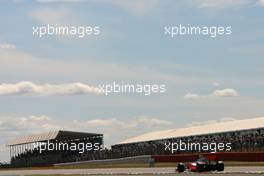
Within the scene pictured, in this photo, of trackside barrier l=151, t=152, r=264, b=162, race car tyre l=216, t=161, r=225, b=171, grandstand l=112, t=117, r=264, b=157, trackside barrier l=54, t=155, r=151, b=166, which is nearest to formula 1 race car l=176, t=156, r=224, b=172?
race car tyre l=216, t=161, r=225, b=171

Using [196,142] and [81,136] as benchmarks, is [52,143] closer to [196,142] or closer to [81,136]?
[81,136]

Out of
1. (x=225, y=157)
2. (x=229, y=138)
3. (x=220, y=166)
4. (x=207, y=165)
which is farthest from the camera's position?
(x=229, y=138)

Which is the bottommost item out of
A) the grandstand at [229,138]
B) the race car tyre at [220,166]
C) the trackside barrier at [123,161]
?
the race car tyre at [220,166]

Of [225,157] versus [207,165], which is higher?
[225,157]

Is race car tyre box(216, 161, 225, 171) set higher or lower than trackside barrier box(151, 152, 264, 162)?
lower

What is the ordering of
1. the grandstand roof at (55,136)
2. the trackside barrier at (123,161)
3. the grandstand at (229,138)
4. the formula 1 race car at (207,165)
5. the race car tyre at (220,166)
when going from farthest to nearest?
the grandstand roof at (55,136) → the trackside barrier at (123,161) → the grandstand at (229,138) → the formula 1 race car at (207,165) → the race car tyre at (220,166)

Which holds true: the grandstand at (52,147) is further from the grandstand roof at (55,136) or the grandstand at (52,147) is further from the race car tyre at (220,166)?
the race car tyre at (220,166)

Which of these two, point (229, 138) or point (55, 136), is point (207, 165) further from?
point (55, 136)

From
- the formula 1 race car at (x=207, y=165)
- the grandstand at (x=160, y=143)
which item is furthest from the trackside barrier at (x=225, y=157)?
the formula 1 race car at (x=207, y=165)

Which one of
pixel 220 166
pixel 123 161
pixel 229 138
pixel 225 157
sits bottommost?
pixel 220 166

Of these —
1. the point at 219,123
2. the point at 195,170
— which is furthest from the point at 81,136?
the point at 195,170

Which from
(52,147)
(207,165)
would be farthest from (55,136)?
(207,165)

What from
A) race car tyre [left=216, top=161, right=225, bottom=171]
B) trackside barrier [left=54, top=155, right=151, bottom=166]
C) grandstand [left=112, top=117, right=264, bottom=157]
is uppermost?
grandstand [left=112, top=117, right=264, bottom=157]

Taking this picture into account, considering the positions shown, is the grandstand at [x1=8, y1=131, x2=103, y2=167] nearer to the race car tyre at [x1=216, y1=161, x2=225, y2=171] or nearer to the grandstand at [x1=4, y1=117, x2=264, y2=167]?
the grandstand at [x1=4, y1=117, x2=264, y2=167]
